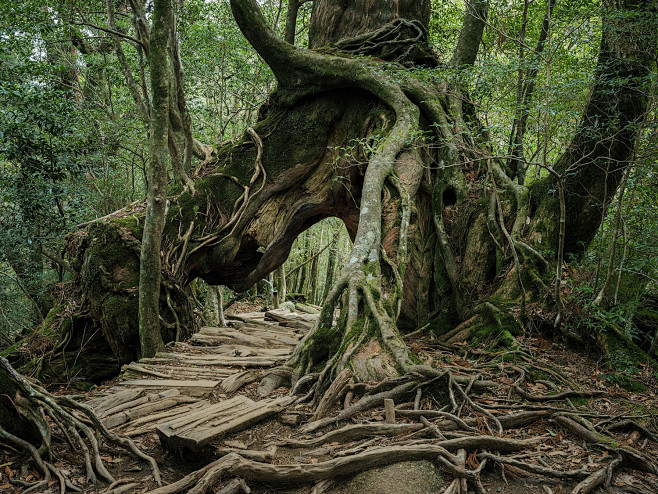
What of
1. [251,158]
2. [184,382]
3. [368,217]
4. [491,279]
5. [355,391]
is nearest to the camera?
[355,391]

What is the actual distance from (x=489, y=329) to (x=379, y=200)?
1981 millimetres

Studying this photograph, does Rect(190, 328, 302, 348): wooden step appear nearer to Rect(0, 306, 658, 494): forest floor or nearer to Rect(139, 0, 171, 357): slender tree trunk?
Rect(139, 0, 171, 357): slender tree trunk

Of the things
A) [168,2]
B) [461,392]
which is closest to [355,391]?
[461,392]

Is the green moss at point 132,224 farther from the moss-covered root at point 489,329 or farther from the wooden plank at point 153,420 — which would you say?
the moss-covered root at point 489,329

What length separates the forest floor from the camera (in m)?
2.42

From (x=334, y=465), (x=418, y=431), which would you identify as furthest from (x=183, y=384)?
(x=418, y=431)

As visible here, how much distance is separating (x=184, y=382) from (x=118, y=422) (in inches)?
40.1

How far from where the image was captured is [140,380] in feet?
15.9

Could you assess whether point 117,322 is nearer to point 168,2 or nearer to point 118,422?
point 118,422

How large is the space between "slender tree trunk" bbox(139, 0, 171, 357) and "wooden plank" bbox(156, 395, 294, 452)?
2.32 meters

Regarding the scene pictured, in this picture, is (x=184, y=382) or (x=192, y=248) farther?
(x=192, y=248)

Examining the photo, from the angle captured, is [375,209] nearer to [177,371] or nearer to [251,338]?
[177,371]

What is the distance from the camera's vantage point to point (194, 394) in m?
4.45

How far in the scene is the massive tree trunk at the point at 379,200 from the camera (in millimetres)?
4512
